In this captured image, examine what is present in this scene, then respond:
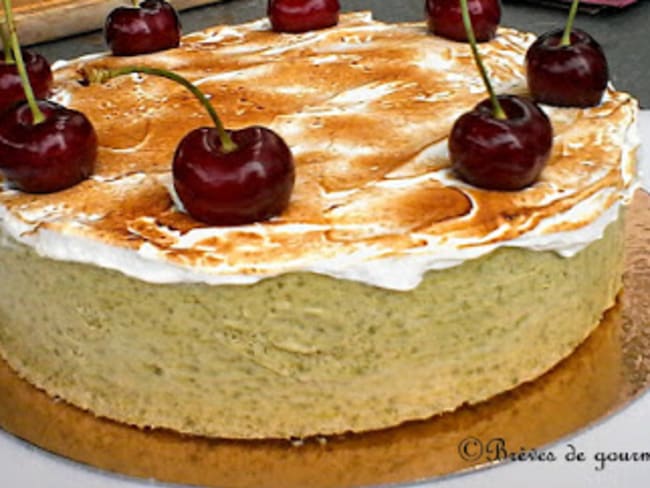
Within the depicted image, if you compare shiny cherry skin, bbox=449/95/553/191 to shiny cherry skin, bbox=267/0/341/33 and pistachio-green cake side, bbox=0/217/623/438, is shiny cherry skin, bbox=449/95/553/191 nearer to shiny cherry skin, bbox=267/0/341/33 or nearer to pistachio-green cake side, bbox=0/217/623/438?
pistachio-green cake side, bbox=0/217/623/438

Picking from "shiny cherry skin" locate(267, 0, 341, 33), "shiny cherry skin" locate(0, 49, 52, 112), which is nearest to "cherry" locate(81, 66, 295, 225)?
"shiny cherry skin" locate(0, 49, 52, 112)

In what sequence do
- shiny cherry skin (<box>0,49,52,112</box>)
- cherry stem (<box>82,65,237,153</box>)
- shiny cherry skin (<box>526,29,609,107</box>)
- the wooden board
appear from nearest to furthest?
cherry stem (<box>82,65,237,153</box>) < shiny cherry skin (<box>526,29,609,107</box>) < shiny cherry skin (<box>0,49,52,112</box>) < the wooden board

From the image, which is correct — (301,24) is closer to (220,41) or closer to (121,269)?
(220,41)

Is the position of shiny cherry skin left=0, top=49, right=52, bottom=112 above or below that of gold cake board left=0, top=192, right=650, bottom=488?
above

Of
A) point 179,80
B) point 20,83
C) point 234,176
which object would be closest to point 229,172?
point 234,176

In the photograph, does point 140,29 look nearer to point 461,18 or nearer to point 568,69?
point 461,18

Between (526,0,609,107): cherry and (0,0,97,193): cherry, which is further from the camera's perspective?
(526,0,609,107): cherry

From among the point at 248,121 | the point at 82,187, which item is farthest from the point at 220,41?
the point at 82,187
